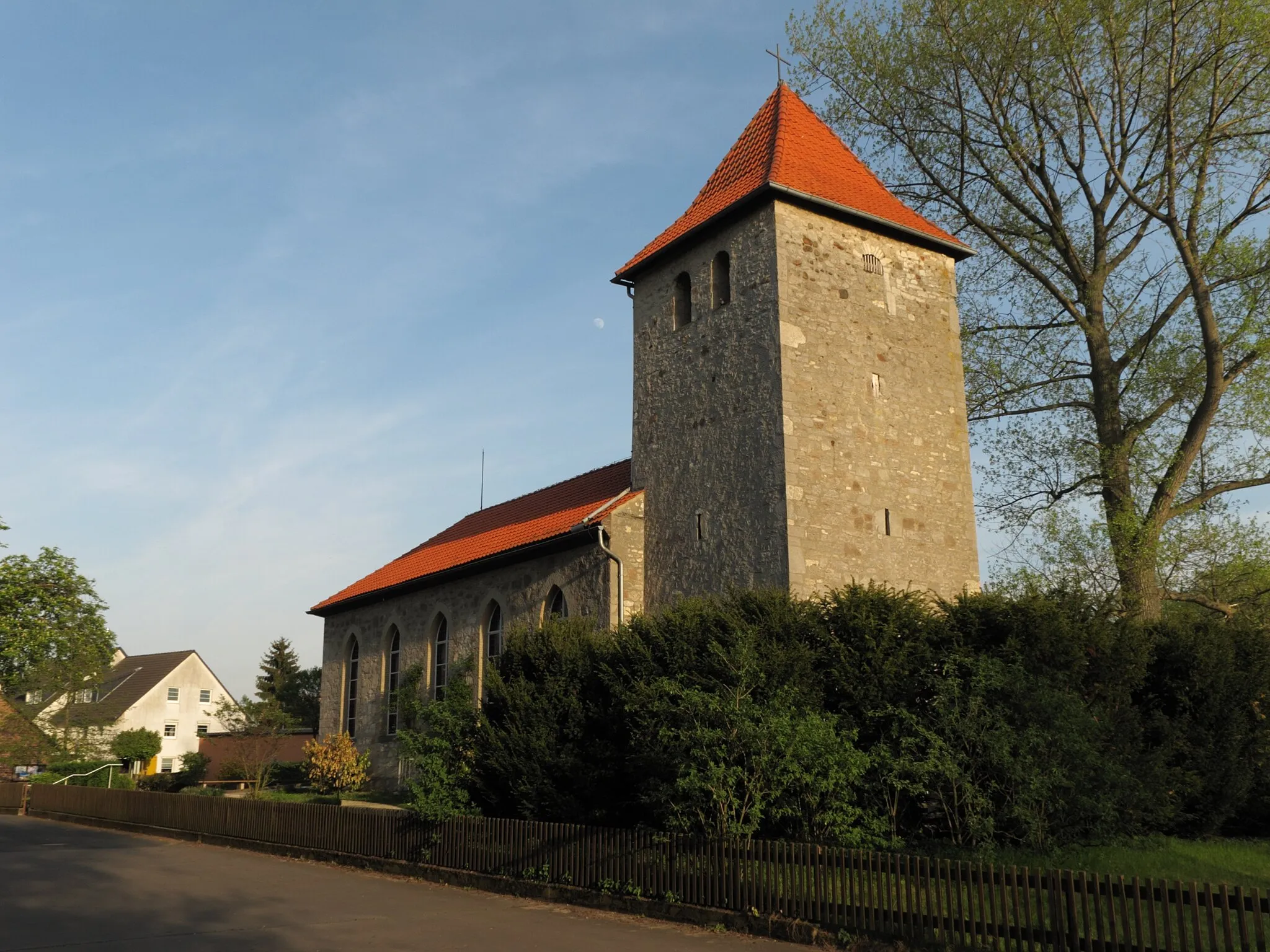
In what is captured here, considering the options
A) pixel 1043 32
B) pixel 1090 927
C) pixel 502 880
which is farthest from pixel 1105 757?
pixel 1043 32

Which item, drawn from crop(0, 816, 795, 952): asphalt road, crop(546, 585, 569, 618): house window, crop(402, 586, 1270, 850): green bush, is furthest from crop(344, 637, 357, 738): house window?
crop(402, 586, 1270, 850): green bush

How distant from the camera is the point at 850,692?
43.4 ft

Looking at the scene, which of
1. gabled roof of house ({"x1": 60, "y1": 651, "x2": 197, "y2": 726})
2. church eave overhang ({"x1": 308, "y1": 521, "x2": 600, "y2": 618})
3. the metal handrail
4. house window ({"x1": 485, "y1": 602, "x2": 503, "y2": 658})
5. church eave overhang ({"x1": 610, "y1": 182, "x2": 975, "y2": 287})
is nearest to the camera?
church eave overhang ({"x1": 610, "y1": 182, "x2": 975, "y2": 287})

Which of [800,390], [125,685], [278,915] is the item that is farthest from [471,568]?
[125,685]

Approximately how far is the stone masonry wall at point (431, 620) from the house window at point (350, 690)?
0.13 m

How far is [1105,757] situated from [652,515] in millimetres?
9490

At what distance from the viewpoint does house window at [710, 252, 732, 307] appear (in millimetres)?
19719

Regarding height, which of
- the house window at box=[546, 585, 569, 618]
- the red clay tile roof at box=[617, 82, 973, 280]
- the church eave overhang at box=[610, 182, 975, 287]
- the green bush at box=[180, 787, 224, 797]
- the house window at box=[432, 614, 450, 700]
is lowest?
the green bush at box=[180, 787, 224, 797]

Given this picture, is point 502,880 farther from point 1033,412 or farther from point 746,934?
point 1033,412

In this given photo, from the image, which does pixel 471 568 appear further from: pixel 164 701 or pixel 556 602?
pixel 164 701

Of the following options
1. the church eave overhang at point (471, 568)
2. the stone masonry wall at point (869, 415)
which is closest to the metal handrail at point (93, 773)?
the church eave overhang at point (471, 568)

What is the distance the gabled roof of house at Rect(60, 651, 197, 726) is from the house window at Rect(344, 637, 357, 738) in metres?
29.7

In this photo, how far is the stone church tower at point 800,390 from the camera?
57.9 feet

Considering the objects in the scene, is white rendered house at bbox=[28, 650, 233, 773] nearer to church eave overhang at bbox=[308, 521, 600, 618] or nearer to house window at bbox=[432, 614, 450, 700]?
church eave overhang at bbox=[308, 521, 600, 618]
